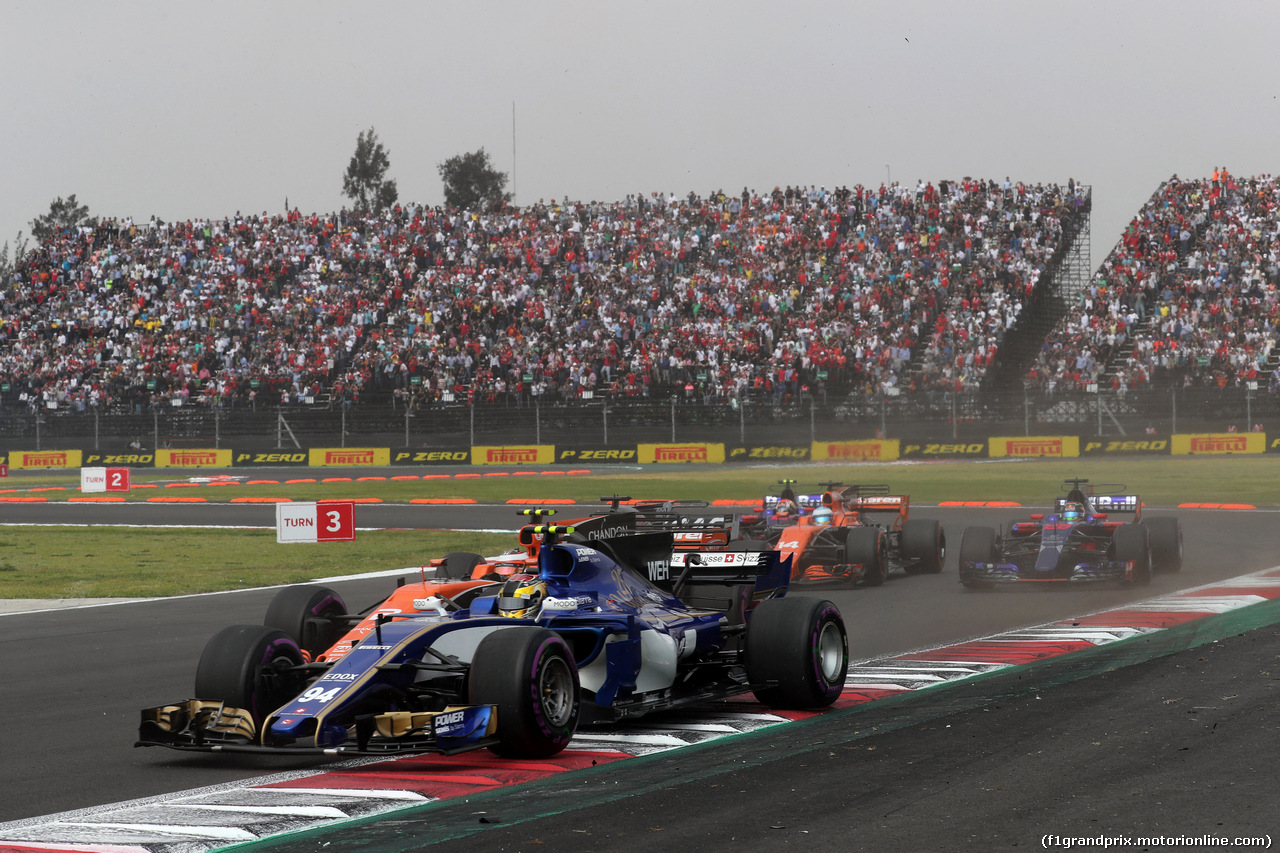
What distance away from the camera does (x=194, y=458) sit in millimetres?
47406

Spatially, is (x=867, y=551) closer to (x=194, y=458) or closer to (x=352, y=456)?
(x=352, y=456)

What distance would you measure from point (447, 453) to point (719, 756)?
37492 mm

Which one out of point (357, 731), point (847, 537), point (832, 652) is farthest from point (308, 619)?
point (847, 537)

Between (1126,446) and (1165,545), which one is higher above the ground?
(1126,446)

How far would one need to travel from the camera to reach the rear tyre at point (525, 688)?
721 cm

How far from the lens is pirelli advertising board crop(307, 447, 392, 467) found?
45156 millimetres

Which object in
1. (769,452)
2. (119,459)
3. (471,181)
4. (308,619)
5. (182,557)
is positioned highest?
(471,181)

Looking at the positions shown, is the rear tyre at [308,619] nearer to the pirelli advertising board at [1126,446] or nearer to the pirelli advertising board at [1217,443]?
the pirelli advertising board at [1126,446]

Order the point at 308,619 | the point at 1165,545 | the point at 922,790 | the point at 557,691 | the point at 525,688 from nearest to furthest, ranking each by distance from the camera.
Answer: the point at 922,790 < the point at 525,688 < the point at 557,691 < the point at 308,619 < the point at 1165,545

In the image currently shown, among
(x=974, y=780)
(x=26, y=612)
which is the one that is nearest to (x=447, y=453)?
(x=26, y=612)

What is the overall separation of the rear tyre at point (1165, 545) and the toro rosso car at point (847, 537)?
273 centimetres

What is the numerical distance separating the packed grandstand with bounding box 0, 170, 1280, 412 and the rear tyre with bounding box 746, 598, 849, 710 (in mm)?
32355

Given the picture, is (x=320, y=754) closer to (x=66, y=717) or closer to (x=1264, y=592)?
(x=66, y=717)

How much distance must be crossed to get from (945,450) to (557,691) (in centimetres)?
3417
